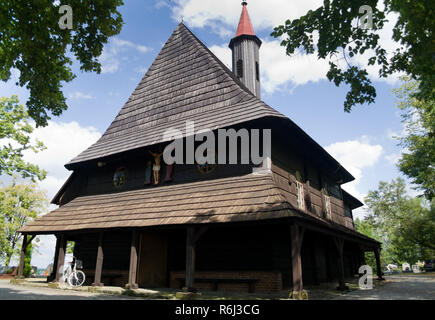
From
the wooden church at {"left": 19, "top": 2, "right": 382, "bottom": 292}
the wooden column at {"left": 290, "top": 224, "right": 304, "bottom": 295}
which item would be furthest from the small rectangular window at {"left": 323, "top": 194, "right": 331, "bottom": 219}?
the wooden column at {"left": 290, "top": 224, "right": 304, "bottom": 295}

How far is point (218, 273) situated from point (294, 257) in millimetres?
3639

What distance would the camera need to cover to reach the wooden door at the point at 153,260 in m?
11.1

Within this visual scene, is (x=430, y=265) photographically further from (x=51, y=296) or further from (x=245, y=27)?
(x=51, y=296)

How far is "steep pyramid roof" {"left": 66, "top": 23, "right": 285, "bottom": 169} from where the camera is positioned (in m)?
11.6

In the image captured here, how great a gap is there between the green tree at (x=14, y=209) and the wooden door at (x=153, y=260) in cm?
2843

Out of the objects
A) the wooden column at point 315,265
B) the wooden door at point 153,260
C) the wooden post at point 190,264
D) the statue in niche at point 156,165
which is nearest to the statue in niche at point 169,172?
the statue in niche at point 156,165


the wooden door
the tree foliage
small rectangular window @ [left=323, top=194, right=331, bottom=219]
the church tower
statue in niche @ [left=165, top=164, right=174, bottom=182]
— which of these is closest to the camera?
the wooden door

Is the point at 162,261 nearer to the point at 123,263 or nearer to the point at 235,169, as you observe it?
the point at 123,263

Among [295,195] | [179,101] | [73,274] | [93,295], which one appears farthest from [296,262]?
[179,101]

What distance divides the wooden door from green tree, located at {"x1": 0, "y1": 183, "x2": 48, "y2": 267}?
28434 mm

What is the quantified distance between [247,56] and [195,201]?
1554cm

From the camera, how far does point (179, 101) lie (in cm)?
1426

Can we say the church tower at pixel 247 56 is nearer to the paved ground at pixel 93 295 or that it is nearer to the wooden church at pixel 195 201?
the wooden church at pixel 195 201

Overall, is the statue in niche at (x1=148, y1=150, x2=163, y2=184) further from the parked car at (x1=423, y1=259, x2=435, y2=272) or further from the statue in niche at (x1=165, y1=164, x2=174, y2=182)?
the parked car at (x1=423, y1=259, x2=435, y2=272)
